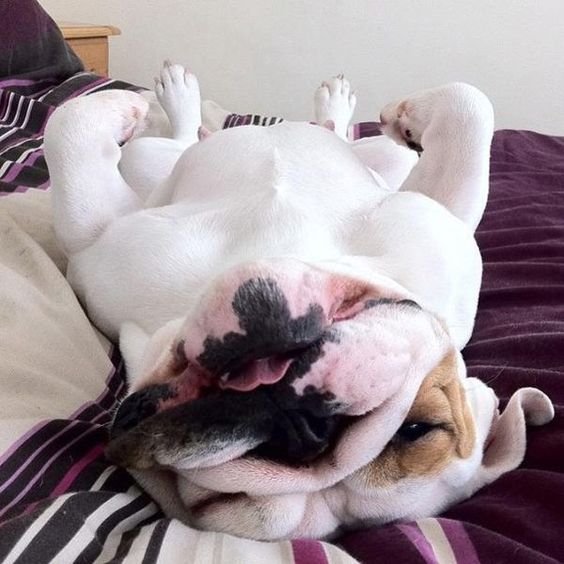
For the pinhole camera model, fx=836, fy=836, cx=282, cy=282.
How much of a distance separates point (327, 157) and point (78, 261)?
415mm

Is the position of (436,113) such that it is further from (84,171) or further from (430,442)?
(430,442)

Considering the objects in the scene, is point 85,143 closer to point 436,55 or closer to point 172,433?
point 172,433

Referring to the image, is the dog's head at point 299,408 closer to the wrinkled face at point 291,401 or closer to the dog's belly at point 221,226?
the wrinkled face at point 291,401

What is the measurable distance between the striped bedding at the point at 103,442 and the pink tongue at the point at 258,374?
127mm

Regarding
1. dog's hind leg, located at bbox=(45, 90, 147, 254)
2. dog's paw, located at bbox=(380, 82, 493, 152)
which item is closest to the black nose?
dog's hind leg, located at bbox=(45, 90, 147, 254)

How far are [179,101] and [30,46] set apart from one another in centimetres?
80

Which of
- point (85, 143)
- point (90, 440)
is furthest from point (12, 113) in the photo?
point (90, 440)

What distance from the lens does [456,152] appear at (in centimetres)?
132

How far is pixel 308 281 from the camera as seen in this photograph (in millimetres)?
Result: 726

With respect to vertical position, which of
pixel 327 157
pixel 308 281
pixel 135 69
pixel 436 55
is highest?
pixel 308 281

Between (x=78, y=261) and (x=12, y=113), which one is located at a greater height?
(x=78, y=261)

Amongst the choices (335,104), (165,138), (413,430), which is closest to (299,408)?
(413,430)

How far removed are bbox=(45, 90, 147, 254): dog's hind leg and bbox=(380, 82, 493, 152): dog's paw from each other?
511 millimetres

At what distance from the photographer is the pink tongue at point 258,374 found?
2.24 feet
